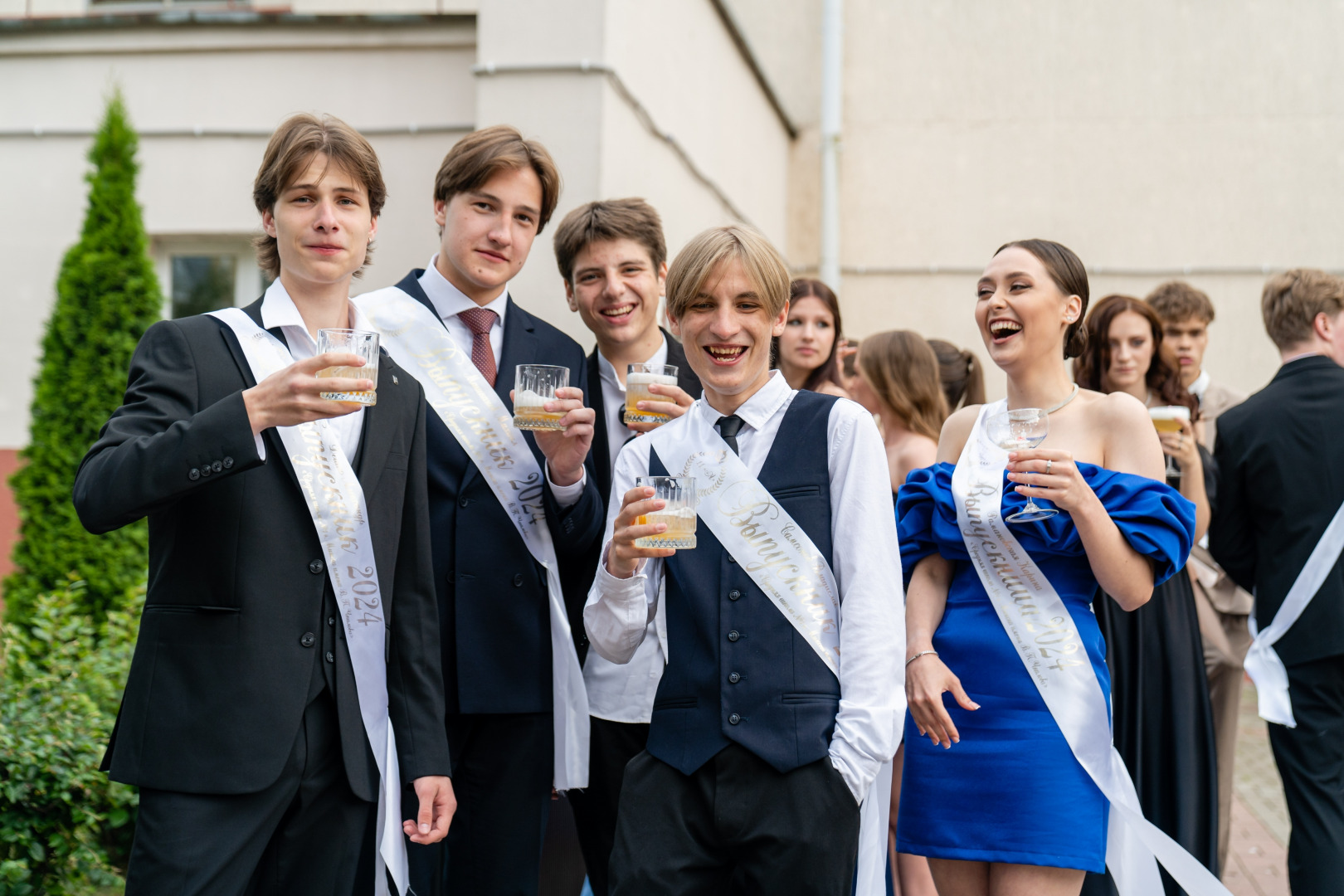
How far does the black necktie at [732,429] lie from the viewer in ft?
8.21

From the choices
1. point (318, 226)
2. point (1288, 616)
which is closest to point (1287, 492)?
point (1288, 616)

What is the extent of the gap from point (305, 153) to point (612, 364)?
4.12 ft

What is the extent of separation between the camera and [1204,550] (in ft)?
15.9

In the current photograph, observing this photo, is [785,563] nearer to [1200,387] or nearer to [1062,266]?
[1062,266]

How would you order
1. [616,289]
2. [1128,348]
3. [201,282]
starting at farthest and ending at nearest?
[201,282], [1128,348], [616,289]

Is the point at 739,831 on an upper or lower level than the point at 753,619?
lower

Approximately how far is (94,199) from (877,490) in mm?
6314

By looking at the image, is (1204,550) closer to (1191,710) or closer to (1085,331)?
(1191,710)

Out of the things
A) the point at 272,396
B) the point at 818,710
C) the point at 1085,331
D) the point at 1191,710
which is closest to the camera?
the point at 272,396

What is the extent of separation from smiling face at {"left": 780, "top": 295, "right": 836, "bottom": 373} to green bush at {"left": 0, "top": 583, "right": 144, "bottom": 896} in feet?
9.25

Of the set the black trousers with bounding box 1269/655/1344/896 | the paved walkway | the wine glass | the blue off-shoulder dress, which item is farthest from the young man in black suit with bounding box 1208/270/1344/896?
the wine glass

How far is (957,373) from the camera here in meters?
5.28

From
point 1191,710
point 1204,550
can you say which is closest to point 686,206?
point 1204,550

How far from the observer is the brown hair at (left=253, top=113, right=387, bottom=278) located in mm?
2482
